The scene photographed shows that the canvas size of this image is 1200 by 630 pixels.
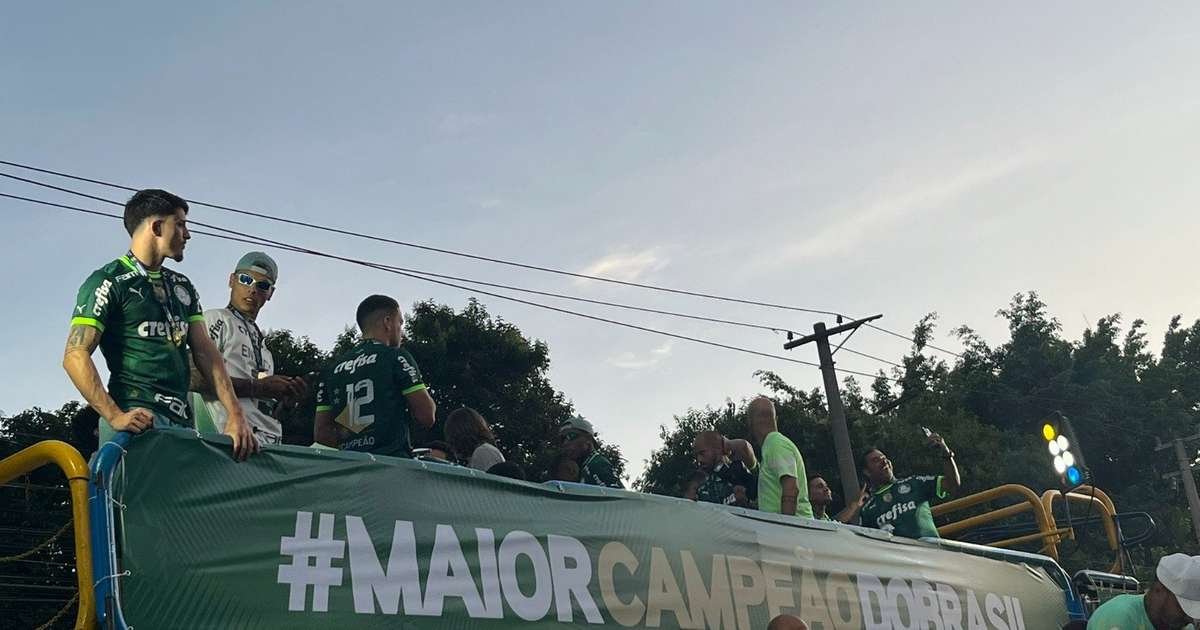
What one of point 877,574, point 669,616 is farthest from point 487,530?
point 877,574

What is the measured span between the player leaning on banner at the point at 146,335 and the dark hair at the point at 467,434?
9.93 ft

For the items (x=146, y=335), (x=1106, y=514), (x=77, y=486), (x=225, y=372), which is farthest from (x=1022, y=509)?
(x=77, y=486)

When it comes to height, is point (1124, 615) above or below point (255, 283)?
below

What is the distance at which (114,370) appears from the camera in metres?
4.02

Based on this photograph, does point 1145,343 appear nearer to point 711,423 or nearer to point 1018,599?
point 711,423

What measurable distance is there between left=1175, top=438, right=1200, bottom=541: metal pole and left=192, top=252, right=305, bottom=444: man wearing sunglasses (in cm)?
3770

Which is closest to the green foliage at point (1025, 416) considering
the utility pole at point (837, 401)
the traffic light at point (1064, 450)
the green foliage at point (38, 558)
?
the utility pole at point (837, 401)

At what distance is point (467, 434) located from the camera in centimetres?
725

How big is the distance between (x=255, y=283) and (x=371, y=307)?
0.64 metres

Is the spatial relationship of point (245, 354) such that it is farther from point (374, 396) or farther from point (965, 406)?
point (965, 406)

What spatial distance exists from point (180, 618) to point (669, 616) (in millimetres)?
2427

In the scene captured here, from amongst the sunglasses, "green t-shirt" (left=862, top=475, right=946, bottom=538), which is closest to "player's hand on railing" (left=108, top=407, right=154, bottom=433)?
the sunglasses

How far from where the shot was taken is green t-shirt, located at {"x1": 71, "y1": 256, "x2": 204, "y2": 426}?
3.96 metres

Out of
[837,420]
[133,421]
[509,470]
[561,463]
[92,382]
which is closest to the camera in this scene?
[133,421]
